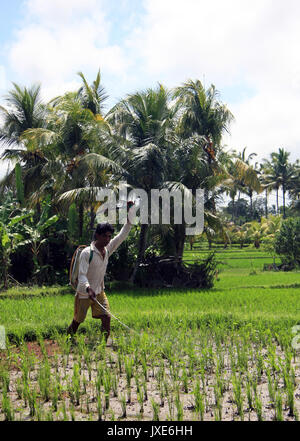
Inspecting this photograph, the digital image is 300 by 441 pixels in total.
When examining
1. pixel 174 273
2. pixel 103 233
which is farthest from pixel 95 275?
pixel 174 273

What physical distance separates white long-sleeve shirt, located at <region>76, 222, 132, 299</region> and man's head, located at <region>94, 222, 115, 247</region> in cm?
9

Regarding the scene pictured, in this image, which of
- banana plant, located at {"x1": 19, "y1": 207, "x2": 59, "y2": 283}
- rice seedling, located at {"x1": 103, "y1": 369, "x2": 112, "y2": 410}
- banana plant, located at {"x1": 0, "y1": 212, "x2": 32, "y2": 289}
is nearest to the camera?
rice seedling, located at {"x1": 103, "y1": 369, "x2": 112, "y2": 410}

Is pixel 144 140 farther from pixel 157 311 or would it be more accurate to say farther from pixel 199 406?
pixel 199 406

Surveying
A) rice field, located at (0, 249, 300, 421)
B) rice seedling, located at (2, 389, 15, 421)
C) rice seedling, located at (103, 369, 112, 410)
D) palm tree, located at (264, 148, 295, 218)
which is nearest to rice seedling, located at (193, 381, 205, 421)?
rice field, located at (0, 249, 300, 421)

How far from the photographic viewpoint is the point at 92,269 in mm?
5023

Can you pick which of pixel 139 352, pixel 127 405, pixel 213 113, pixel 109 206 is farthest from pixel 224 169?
pixel 127 405

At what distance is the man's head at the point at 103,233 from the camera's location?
4.91 m

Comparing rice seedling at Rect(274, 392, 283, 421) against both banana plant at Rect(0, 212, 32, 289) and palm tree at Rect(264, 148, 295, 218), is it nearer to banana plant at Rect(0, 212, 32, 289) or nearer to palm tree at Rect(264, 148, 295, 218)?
banana plant at Rect(0, 212, 32, 289)

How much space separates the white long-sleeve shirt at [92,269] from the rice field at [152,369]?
0.51m

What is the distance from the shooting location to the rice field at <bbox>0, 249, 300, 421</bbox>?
323cm

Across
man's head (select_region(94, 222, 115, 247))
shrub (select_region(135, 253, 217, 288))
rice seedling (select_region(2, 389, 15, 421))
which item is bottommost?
rice seedling (select_region(2, 389, 15, 421))

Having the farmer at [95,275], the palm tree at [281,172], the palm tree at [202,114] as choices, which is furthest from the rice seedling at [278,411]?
the palm tree at [281,172]

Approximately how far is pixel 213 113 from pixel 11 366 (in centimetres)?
1238

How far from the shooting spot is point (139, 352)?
478 cm
